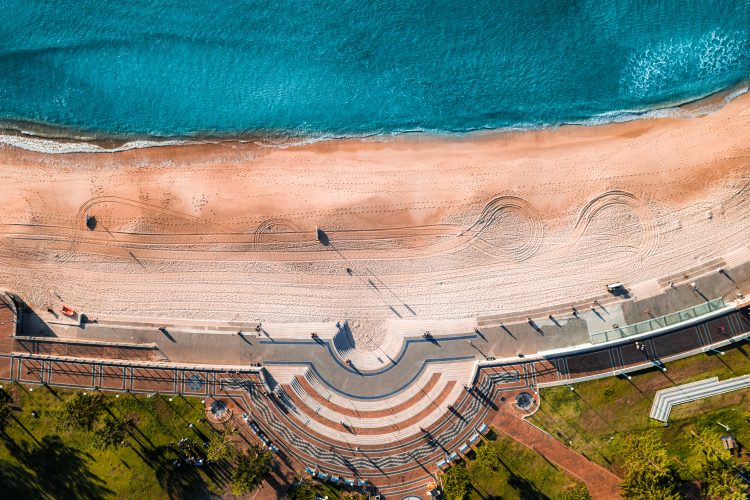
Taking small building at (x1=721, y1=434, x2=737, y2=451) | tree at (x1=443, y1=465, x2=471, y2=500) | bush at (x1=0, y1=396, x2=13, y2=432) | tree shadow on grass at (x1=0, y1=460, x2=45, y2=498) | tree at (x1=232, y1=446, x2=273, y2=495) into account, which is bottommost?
tree shadow on grass at (x1=0, y1=460, x2=45, y2=498)

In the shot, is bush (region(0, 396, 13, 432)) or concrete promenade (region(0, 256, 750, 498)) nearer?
bush (region(0, 396, 13, 432))

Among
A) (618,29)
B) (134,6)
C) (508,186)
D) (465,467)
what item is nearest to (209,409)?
(465,467)

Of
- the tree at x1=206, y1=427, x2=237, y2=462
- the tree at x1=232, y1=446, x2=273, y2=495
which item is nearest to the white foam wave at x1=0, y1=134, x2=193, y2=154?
the tree at x1=206, y1=427, x2=237, y2=462

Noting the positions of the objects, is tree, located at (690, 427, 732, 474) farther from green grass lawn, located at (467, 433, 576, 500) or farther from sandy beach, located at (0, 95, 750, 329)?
sandy beach, located at (0, 95, 750, 329)

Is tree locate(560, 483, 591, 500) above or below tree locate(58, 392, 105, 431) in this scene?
above

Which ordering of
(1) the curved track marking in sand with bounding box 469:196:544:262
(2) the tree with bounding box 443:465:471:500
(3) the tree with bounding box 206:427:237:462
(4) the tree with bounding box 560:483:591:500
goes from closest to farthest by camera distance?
1. (2) the tree with bounding box 443:465:471:500
2. (4) the tree with bounding box 560:483:591:500
3. (3) the tree with bounding box 206:427:237:462
4. (1) the curved track marking in sand with bounding box 469:196:544:262

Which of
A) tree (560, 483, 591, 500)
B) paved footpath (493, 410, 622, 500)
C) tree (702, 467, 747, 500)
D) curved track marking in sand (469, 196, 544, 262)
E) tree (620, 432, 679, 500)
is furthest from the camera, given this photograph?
curved track marking in sand (469, 196, 544, 262)
